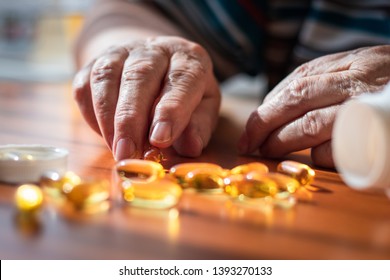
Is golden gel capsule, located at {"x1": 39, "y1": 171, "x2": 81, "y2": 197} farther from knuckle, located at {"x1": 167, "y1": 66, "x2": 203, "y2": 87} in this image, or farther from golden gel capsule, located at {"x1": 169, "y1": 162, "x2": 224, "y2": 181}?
knuckle, located at {"x1": 167, "y1": 66, "x2": 203, "y2": 87}

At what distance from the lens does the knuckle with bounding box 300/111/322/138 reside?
0.63 metres

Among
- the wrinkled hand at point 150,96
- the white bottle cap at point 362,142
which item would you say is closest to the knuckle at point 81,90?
the wrinkled hand at point 150,96

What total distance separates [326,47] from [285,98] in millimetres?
552

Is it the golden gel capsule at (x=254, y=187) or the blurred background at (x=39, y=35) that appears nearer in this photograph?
the golden gel capsule at (x=254, y=187)

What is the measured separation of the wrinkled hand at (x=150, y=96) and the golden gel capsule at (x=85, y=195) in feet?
0.46

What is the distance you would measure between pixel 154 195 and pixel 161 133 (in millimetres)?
141

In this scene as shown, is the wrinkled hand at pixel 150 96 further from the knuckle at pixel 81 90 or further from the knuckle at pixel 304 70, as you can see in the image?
the knuckle at pixel 304 70

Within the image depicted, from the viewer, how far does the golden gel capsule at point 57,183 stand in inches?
18.6

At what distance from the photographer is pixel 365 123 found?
465 mm

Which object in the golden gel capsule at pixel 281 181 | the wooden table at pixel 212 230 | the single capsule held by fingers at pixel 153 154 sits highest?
the single capsule held by fingers at pixel 153 154

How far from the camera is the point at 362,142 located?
46 cm

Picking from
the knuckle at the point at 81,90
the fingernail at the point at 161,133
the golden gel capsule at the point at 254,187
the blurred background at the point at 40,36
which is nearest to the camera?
the golden gel capsule at the point at 254,187
